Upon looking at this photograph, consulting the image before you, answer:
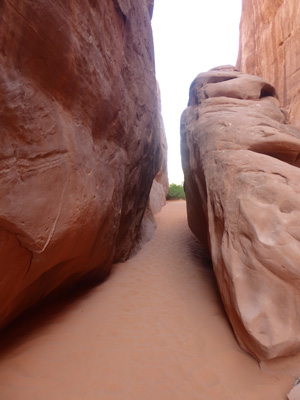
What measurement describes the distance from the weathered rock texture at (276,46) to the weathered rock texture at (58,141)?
7301 millimetres

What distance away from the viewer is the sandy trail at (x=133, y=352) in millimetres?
2049

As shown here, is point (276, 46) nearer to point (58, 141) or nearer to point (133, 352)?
point (58, 141)

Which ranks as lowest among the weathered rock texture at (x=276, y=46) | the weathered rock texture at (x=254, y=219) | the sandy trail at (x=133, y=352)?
the sandy trail at (x=133, y=352)

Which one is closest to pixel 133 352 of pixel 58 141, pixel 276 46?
pixel 58 141

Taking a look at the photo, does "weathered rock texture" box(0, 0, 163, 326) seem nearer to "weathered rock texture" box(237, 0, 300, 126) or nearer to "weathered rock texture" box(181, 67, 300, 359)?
"weathered rock texture" box(181, 67, 300, 359)

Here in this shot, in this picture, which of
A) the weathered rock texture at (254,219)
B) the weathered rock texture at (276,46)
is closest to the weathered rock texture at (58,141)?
the weathered rock texture at (254,219)

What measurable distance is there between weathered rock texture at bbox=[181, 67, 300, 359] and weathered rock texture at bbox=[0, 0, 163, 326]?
74.4 inches

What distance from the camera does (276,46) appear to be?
9.18m

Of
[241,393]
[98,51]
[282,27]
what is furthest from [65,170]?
[282,27]

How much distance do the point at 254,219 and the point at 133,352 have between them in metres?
2.25

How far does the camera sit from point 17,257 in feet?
7.52

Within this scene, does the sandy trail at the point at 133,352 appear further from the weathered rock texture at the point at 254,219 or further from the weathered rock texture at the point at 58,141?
the weathered rock texture at the point at 58,141

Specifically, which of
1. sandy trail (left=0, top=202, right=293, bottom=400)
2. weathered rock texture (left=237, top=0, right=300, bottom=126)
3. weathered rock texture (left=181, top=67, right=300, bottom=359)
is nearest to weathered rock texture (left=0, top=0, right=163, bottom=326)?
sandy trail (left=0, top=202, right=293, bottom=400)

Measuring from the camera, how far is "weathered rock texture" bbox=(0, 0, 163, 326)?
2094 mm
